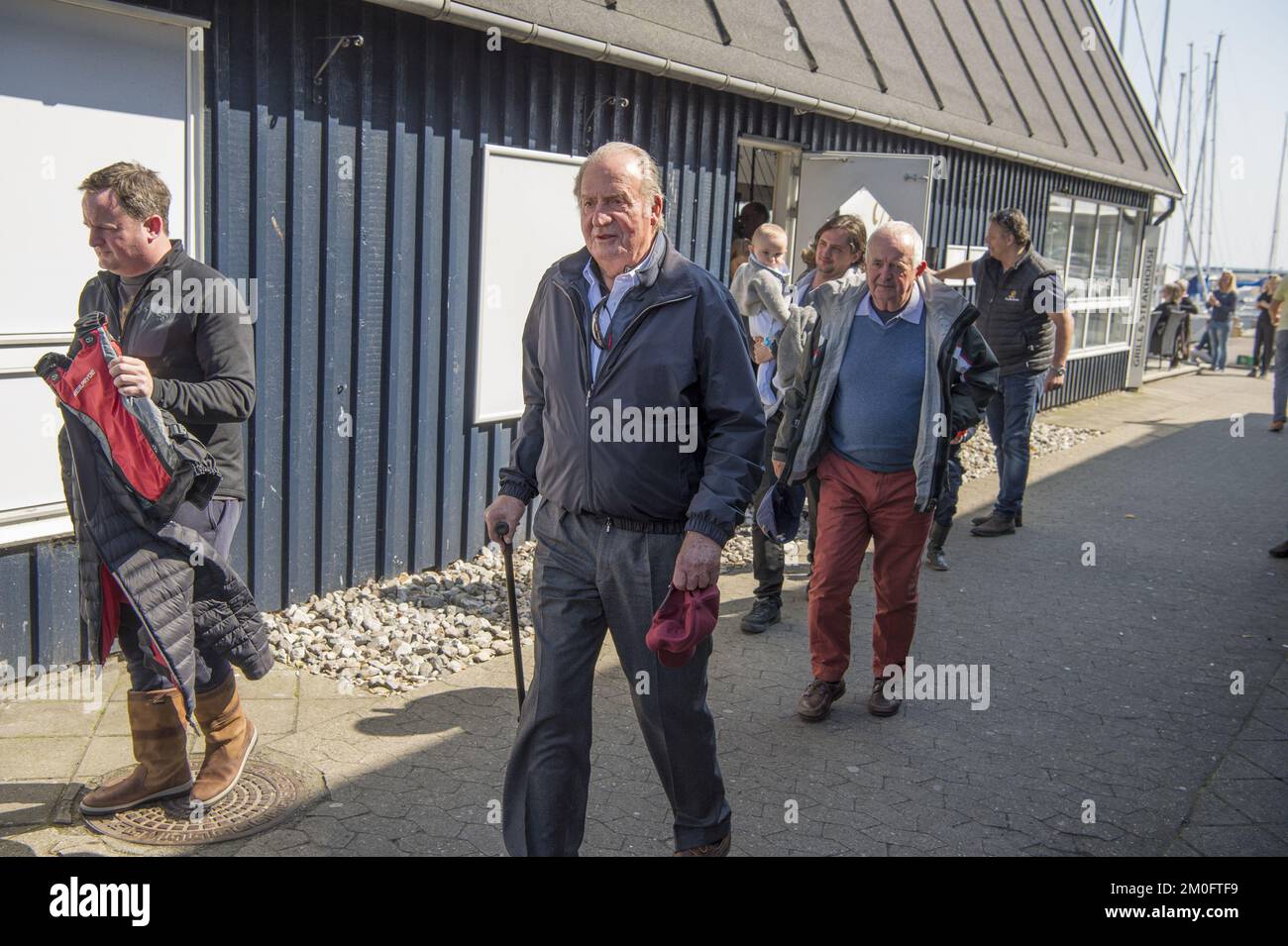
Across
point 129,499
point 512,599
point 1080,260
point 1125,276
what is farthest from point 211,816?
point 1125,276

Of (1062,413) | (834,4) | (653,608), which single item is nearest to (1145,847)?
(653,608)

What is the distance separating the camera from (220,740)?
4.31 meters

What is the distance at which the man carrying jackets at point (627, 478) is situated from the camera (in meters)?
3.43

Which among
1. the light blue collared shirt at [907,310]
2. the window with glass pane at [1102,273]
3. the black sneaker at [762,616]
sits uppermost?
the window with glass pane at [1102,273]

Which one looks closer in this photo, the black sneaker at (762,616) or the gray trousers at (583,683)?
the gray trousers at (583,683)

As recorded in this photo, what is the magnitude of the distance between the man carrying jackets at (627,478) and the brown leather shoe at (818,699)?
162 cm

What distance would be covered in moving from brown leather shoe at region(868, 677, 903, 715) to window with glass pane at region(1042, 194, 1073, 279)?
11.5 meters

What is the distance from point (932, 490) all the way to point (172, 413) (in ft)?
9.50

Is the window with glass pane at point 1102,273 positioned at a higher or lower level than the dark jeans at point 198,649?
higher

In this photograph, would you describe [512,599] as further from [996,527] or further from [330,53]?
[996,527]

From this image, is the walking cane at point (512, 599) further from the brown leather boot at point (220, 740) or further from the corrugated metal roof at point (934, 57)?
the corrugated metal roof at point (934, 57)

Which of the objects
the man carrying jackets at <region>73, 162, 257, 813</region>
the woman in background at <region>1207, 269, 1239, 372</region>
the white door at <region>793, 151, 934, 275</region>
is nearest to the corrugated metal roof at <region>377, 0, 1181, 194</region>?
the white door at <region>793, 151, 934, 275</region>

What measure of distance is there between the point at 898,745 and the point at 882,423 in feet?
4.42

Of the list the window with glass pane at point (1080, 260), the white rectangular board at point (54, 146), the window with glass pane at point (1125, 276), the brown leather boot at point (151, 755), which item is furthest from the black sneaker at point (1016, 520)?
the window with glass pane at point (1125, 276)
